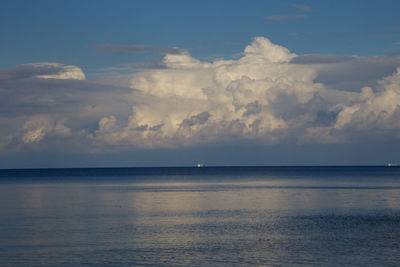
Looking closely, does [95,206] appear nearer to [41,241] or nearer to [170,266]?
[41,241]

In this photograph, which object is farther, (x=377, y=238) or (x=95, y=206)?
(x=95, y=206)

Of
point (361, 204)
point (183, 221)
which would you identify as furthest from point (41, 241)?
point (361, 204)

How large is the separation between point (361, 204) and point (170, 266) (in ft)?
170

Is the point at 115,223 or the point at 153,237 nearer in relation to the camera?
the point at 153,237

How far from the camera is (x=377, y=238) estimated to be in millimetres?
48406

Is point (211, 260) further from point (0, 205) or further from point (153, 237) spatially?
point (0, 205)

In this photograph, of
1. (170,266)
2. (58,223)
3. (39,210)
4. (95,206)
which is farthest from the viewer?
(95,206)

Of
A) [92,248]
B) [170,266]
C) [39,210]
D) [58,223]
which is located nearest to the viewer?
[170,266]

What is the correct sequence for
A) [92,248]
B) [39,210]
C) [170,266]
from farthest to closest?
[39,210] < [92,248] < [170,266]

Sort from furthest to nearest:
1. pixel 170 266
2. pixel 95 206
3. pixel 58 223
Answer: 1. pixel 95 206
2. pixel 58 223
3. pixel 170 266

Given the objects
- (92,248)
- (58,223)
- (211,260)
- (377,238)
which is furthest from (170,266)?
(58,223)

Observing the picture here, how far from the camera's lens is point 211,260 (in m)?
39.0

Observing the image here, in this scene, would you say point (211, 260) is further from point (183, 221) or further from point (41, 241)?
point (183, 221)

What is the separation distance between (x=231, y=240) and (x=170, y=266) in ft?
37.7
